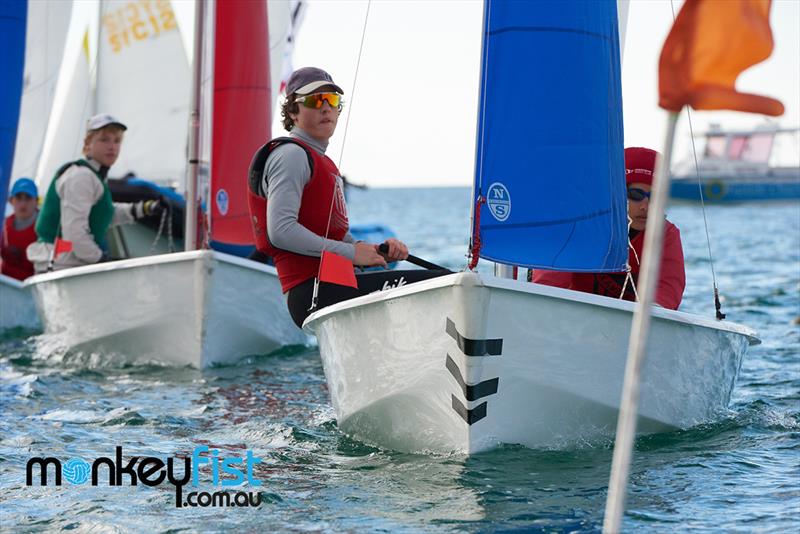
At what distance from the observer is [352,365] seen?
4.60m

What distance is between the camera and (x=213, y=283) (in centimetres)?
756

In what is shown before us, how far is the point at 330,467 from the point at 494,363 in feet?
2.59

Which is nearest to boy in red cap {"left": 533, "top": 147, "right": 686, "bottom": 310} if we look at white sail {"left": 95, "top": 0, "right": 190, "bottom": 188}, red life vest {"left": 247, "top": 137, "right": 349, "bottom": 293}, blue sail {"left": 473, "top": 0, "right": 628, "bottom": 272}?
blue sail {"left": 473, "top": 0, "right": 628, "bottom": 272}

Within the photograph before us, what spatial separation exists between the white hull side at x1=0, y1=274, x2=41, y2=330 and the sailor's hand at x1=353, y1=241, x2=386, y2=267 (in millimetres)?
6019

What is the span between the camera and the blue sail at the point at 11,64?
844cm

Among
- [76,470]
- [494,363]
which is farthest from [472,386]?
[76,470]

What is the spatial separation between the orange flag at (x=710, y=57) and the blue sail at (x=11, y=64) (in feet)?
22.6

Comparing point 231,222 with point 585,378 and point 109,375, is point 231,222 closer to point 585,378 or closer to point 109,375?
point 109,375

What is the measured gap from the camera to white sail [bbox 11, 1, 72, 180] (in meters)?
13.1

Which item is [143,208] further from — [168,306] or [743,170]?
[743,170]

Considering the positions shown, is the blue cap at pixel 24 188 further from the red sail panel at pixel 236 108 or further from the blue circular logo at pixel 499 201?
the blue circular logo at pixel 499 201

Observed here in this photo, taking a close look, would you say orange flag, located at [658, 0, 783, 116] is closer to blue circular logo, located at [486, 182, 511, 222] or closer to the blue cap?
blue circular logo, located at [486, 182, 511, 222]

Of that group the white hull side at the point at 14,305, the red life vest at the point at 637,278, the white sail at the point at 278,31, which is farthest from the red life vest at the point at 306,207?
the white sail at the point at 278,31

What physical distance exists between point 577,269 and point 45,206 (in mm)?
4837
